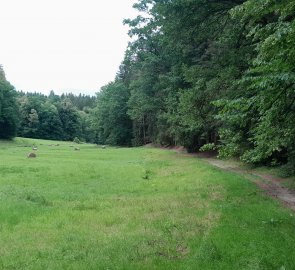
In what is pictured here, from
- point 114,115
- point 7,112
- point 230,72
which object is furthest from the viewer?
point 7,112

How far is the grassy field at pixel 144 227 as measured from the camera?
7684 mm

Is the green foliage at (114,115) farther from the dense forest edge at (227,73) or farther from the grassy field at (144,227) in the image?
the grassy field at (144,227)

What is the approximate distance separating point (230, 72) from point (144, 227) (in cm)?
1098

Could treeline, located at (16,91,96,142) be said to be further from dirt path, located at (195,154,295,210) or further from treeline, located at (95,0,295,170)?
dirt path, located at (195,154,295,210)

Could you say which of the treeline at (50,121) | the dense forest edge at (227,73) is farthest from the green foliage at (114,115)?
the treeline at (50,121)

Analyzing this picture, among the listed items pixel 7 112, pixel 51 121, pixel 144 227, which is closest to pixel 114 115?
pixel 7 112

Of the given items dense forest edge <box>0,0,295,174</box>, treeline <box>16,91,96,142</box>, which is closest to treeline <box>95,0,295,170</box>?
dense forest edge <box>0,0,295,174</box>

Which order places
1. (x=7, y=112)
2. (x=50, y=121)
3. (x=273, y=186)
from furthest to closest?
(x=50, y=121), (x=7, y=112), (x=273, y=186)

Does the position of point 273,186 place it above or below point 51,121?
below

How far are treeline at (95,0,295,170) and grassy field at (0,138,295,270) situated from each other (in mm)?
1972

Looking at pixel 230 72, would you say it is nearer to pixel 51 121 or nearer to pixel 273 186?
pixel 273 186

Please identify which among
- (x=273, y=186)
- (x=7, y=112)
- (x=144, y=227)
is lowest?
(x=144, y=227)

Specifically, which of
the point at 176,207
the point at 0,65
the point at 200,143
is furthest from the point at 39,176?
the point at 0,65

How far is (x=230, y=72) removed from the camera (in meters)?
19.1
